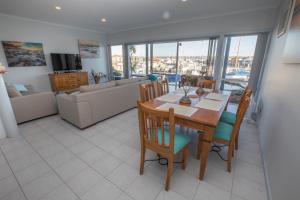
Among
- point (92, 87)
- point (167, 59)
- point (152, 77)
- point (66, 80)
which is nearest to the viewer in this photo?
point (92, 87)

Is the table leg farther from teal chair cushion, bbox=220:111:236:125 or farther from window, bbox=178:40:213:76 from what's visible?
window, bbox=178:40:213:76

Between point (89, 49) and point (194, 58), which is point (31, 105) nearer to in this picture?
point (89, 49)

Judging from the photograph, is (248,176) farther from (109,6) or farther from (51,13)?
(51,13)

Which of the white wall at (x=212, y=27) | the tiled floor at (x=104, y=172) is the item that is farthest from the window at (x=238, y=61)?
the tiled floor at (x=104, y=172)

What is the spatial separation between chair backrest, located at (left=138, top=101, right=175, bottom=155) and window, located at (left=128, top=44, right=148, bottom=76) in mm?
4682

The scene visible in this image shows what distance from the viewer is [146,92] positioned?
7.44ft

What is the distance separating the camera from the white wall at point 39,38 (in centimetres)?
396

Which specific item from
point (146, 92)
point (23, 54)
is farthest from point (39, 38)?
point (146, 92)

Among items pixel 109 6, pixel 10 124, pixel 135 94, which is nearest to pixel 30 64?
pixel 10 124

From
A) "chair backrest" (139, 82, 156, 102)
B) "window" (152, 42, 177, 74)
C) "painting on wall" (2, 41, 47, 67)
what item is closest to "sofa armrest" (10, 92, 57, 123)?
"painting on wall" (2, 41, 47, 67)

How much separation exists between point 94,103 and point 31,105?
1403mm

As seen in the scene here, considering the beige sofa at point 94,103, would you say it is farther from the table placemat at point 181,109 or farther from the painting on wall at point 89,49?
the painting on wall at point 89,49

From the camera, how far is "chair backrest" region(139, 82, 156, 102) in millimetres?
2191

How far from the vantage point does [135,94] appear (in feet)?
12.1
